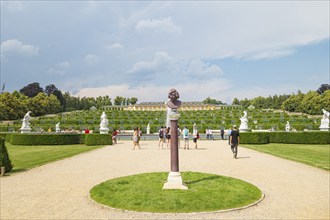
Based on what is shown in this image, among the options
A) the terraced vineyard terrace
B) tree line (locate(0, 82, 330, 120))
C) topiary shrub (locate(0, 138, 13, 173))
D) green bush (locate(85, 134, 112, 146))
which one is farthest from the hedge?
tree line (locate(0, 82, 330, 120))

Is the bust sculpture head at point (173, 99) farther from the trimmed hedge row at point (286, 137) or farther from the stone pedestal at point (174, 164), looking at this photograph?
the trimmed hedge row at point (286, 137)

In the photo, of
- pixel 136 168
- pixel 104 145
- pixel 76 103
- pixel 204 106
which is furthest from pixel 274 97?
pixel 136 168

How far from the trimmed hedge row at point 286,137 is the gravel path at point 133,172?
11.0 metres

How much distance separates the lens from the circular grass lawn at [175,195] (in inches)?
297

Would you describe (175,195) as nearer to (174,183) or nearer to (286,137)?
(174,183)

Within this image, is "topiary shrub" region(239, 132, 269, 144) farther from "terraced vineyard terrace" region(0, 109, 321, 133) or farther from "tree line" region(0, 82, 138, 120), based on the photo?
"tree line" region(0, 82, 138, 120)

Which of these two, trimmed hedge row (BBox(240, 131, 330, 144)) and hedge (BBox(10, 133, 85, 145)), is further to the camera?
trimmed hedge row (BBox(240, 131, 330, 144))

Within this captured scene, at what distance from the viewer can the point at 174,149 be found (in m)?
9.38

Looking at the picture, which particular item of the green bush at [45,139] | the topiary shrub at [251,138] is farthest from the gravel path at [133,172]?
the green bush at [45,139]

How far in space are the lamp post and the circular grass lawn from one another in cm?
38

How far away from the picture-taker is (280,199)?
8516 mm

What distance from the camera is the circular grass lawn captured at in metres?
7.53

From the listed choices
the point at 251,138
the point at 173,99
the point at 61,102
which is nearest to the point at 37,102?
the point at 61,102

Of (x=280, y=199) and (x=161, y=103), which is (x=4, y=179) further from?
(x=161, y=103)
